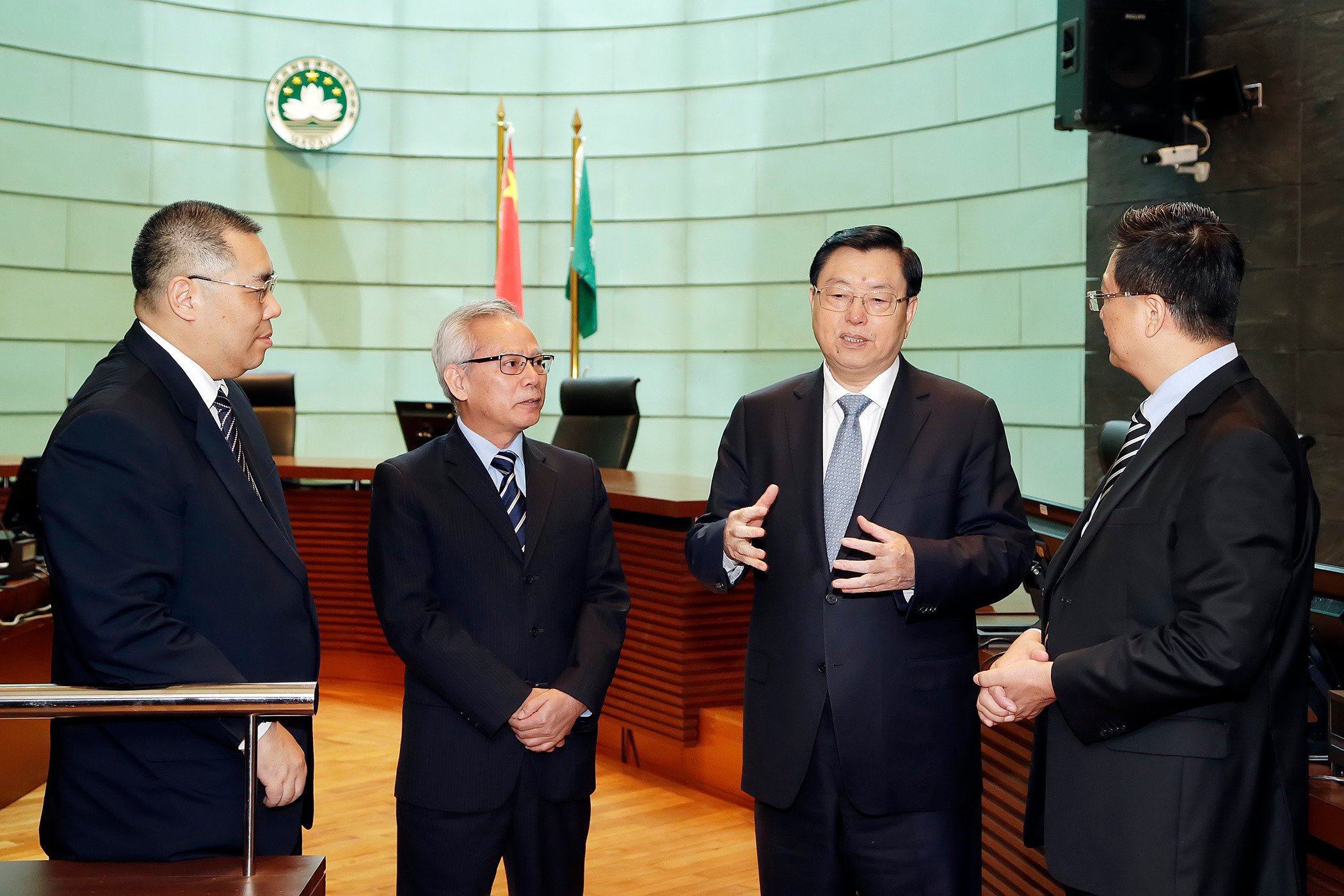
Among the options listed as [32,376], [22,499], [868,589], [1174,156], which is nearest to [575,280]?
[32,376]

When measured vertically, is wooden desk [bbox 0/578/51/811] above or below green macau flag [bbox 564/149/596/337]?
below

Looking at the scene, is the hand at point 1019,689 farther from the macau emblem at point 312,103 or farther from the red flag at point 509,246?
the macau emblem at point 312,103

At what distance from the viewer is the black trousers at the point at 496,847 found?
6.61 feet

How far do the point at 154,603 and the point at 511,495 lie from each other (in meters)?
0.75

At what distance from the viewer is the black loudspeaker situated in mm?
4965

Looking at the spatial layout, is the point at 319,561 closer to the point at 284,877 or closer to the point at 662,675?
the point at 662,675

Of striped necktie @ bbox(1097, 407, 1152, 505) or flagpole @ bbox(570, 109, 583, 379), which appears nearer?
striped necktie @ bbox(1097, 407, 1152, 505)

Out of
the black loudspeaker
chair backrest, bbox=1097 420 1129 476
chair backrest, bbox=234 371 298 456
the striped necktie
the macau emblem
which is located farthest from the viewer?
the macau emblem

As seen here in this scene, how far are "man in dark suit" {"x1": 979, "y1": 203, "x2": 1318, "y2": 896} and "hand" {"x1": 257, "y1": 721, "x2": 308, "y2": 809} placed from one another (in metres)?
1.01

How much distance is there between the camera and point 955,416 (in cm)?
193

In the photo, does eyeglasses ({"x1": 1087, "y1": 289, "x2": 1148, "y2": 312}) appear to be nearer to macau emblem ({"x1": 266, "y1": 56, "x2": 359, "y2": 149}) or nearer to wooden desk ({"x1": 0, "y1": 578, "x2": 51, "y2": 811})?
wooden desk ({"x1": 0, "y1": 578, "x2": 51, "y2": 811})

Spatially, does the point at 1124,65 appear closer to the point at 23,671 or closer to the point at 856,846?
the point at 856,846

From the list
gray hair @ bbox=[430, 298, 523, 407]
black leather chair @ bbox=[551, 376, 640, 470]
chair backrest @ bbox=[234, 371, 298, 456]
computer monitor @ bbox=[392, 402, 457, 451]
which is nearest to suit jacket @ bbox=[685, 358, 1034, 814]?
gray hair @ bbox=[430, 298, 523, 407]

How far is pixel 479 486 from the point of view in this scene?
2.15 meters
